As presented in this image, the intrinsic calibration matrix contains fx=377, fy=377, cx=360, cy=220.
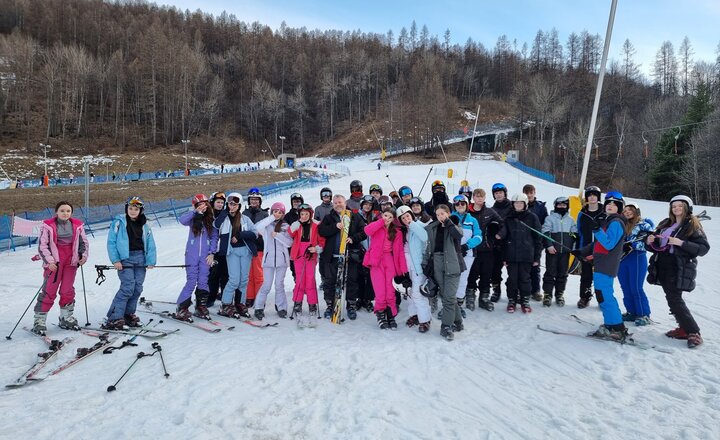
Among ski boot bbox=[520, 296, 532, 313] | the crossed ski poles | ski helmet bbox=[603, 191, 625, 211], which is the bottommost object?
the crossed ski poles

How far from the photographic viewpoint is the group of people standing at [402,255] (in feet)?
16.4

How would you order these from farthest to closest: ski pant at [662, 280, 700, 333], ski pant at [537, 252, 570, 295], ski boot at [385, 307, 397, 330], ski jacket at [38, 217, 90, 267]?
ski pant at [537, 252, 570, 295], ski boot at [385, 307, 397, 330], ski jacket at [38, 217, 90, 267], ski pant at [662, 280, 700, 333]

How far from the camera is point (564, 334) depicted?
5262mm

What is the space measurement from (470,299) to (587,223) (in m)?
2.31

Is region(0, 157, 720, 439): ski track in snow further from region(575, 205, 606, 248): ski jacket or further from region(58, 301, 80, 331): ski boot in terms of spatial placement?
region(575, 205, 606, 248): ski jacket

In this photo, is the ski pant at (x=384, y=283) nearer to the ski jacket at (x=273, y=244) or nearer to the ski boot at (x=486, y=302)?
the ski jacket at (x=273, y=244)

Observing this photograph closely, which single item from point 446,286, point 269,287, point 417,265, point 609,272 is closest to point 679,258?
point 609,272

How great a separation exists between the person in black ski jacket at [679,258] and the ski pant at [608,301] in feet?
1.65

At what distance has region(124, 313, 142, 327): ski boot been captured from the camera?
554cm

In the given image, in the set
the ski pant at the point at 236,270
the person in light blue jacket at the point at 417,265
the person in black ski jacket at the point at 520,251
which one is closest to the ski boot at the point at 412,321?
the person in light blue jacket at the point at 417,265

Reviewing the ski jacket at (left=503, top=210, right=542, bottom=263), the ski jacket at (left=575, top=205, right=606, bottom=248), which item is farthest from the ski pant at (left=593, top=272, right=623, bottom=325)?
the ski jacket at (left=575, top=205, right=606, bottom=248)

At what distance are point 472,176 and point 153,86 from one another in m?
57.2

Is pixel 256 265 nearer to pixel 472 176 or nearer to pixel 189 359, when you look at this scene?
pixel 189 359

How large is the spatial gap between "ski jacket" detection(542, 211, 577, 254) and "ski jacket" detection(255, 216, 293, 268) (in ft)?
14.7
